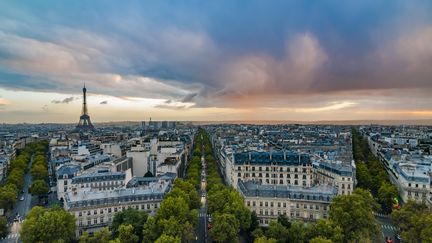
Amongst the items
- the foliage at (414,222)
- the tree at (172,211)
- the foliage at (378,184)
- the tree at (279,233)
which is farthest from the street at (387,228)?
the tree at (172,211)

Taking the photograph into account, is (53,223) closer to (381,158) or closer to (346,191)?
(346,191)

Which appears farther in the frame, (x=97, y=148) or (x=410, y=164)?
(x=97, y=148)

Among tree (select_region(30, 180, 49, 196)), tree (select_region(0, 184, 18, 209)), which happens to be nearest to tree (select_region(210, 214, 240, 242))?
tree (select_region(0, 184, 18, 209))

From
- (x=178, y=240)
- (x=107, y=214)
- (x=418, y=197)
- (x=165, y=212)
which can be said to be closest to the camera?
(x=178, y=240)

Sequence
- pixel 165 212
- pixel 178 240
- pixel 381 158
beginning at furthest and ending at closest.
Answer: pixel 381 158 → pixel 165 212 → pixel 178 240

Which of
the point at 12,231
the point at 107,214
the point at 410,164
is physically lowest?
the point at 12,231

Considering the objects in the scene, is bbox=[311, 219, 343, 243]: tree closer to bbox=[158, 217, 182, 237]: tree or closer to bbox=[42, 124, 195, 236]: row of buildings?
bbox=[158, 217, 182, 237]: tree

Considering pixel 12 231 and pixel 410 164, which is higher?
pixel 410 164

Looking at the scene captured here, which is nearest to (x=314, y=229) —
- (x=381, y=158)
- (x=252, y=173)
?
(x=252, y=173)
